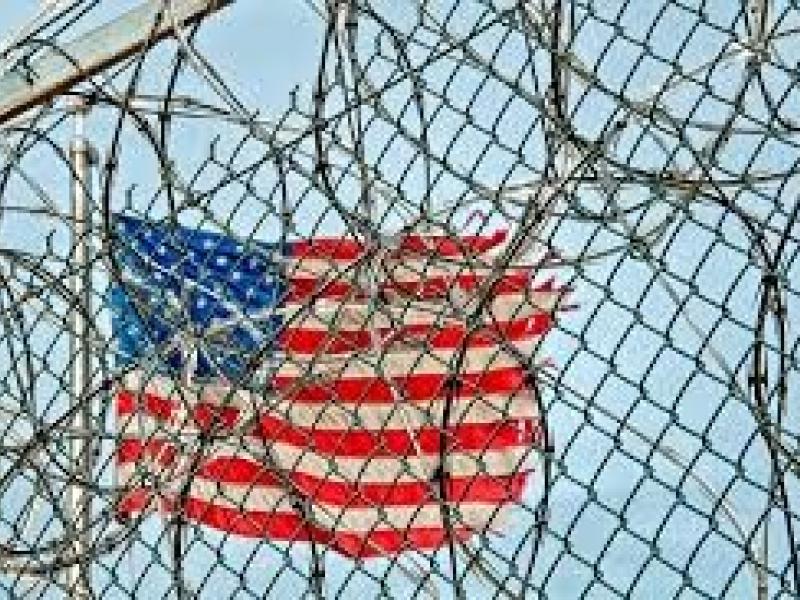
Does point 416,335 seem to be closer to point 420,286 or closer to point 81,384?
point 81,384

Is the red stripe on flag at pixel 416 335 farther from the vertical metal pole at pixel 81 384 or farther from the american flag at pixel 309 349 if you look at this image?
the vertical metal pole at pixel 81 384

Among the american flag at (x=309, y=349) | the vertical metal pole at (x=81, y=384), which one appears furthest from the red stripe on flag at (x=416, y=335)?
the vertical metal pole at (x=81, y=384)

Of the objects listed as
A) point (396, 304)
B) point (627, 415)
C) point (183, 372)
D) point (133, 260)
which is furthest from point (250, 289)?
point (627, 415)

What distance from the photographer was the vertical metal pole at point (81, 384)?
2.71 meters

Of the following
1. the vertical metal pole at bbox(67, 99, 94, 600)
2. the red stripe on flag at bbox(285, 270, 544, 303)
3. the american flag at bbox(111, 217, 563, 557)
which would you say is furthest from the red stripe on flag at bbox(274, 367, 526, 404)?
the vertical metal pole at bbox(67, 99, 94, 600)

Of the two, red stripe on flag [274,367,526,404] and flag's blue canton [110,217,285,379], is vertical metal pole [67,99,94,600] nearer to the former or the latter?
flag's blue canton [110,217,285,379]

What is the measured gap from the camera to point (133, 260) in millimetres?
2984

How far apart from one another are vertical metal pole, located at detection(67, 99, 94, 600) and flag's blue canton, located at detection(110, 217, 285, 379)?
0.20 ft

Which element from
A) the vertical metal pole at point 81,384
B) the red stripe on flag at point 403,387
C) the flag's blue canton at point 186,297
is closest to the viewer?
the red stripe on flag at point 403,387

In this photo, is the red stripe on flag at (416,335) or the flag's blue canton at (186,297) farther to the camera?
the flag's blue canton at (186,297)

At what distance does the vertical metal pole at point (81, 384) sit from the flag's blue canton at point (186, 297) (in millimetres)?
61

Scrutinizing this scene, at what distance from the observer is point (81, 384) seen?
3.18 metres

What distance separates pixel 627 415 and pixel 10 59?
1.12 metres

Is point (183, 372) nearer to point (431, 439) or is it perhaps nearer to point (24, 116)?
point (24, 116)
